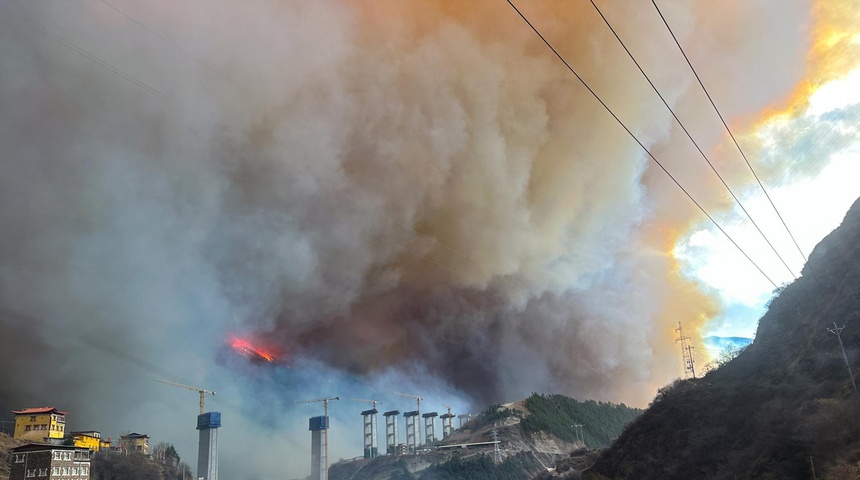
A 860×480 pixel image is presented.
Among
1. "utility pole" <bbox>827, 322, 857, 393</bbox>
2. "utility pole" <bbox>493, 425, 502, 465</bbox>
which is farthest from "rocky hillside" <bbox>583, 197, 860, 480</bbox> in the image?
"utility pole" <bbox>493, 425, 502, 465</bbox>

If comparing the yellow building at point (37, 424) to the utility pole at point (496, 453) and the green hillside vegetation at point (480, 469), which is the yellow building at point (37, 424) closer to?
the green hillside vegetation at point (480, 469)

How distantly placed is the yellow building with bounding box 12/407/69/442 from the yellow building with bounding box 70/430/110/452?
3.75 m

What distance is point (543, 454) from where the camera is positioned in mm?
186750

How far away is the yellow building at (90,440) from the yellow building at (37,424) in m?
3.75

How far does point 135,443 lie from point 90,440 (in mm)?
14207

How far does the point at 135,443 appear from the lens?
123 m

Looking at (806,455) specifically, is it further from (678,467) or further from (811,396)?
(678,467)

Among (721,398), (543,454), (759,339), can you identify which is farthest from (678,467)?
(543,454)

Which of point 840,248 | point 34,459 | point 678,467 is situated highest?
point 840,248

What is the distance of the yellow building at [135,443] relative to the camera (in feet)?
396

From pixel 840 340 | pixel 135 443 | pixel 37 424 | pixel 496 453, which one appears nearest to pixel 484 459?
pixel 496 453

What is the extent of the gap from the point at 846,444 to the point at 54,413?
4414 inches

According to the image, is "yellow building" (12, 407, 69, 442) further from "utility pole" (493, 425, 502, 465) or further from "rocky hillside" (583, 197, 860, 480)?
"utility pole" (493, 425, 502, 465)

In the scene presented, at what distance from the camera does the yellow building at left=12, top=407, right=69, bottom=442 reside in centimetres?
10125
